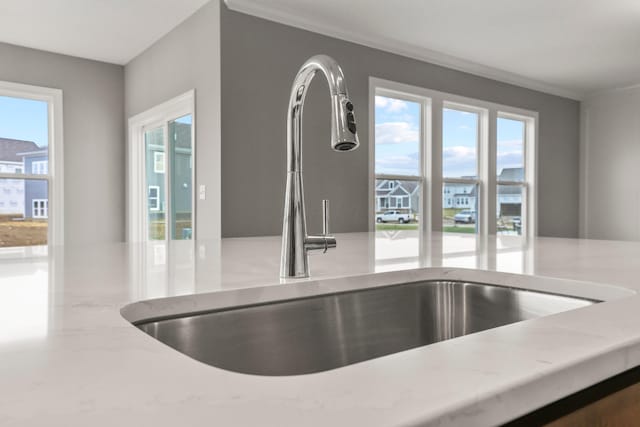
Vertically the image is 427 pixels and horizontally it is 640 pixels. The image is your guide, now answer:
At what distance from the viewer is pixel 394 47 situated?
4.10 metres

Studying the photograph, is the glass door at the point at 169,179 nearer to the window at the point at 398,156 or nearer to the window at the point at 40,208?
the window at the point at 40,208

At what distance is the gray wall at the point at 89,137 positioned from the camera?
4265 mm

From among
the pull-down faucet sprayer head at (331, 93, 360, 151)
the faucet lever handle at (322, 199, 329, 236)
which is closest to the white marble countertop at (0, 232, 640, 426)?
the faucet lever handle at (322, 199, 329, 236)

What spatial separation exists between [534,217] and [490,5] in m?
2.85

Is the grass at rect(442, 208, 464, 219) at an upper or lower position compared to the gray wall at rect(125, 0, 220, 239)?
lower

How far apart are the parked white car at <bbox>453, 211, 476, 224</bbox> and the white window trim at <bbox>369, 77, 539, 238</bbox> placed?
9cm

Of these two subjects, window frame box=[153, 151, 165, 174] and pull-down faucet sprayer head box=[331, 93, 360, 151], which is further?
window frame box=[153, 151, 165, 174]

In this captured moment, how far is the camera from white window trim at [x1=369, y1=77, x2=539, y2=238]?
412cm

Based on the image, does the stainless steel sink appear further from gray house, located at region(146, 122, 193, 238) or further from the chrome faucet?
gray house, located at region(146, 122, 193, 238)

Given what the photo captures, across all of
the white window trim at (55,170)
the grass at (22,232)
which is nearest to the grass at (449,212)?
the white window trim at (55,170)

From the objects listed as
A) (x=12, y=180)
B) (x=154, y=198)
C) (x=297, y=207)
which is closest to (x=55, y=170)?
(x=12, y=180)

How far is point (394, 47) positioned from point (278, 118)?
131 cm

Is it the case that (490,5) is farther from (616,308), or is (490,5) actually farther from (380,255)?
(616,308)

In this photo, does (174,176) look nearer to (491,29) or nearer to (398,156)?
(398,156)
